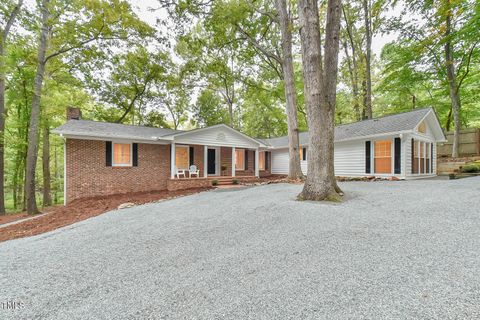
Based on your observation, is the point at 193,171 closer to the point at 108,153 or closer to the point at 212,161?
the point at 212,161

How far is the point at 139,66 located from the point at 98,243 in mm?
15922

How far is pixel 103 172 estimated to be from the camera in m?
9.07

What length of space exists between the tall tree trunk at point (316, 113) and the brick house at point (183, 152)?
6.75 m

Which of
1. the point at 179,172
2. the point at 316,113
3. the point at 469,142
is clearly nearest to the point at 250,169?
the point at 179,172

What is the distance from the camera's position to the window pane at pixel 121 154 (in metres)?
9.44

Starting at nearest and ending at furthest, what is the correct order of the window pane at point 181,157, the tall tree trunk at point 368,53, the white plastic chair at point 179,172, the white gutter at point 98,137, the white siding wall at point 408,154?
the white gutter at point 98,137 → the white siding wall at point 408,154 → the white plastic chair at point 179,172 → the window pane at point 181,157 → the tall tree trunk at point 368,53

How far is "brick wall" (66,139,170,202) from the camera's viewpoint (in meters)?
8.53

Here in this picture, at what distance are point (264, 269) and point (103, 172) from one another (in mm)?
9465

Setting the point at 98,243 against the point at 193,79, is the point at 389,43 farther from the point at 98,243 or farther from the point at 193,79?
the point at 98,243

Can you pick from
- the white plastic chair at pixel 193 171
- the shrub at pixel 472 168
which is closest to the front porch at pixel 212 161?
the white plastic chair at pixel 193 171

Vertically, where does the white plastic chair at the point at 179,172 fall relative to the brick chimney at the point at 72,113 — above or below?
below

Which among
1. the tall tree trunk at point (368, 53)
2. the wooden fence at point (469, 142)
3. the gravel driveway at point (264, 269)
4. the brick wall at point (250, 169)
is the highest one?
the tall tree trunk at point (368, 53)

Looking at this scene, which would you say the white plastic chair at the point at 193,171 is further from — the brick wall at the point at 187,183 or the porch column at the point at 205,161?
the brick wall at the point at 187,183

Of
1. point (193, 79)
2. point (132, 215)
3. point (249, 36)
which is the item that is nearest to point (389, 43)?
point (249, 36)
